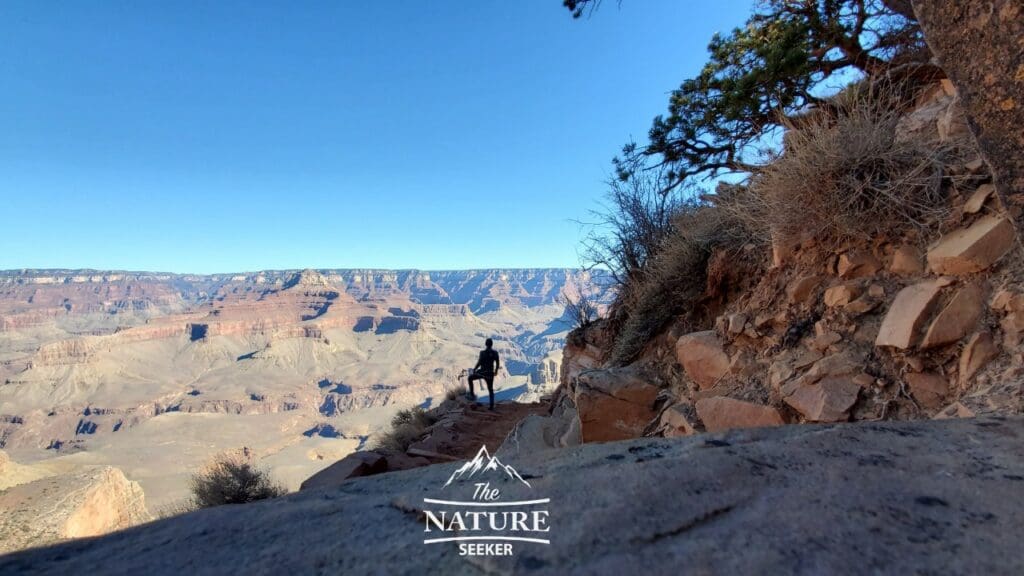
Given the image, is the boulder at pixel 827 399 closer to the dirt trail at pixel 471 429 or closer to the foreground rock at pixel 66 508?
the dirt trail at pixel 471 429

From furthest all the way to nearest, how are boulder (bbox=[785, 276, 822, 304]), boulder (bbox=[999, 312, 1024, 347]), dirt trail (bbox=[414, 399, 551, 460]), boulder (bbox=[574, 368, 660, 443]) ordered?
dirt trail (bbox=[414, 399, 551, 460])
boulder (bbox=[574, 368, 660, 443])
boulder (bbox=[785, 276, 822, 304])
boulder (bbox=[999, 312, 1024, 347])

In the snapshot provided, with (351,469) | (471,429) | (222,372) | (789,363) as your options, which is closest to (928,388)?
(789,363)

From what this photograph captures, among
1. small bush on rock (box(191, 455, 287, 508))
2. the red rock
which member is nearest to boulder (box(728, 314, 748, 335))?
the red rock

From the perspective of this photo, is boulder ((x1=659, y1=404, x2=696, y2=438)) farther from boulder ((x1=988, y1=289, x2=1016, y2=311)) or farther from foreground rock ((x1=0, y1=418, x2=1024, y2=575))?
foreground rock ((x1=0, y1=418, x2=1024, y2=575))

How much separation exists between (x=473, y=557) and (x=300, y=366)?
124 m

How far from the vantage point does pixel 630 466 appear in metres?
1.31

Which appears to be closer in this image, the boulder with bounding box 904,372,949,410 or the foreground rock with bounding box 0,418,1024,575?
the foreground rock with bounding box 0,418,1024,575

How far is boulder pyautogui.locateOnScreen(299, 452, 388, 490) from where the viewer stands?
3.91 meters

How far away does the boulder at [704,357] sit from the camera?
3.54m

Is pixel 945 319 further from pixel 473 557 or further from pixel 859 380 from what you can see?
pixel 473 557

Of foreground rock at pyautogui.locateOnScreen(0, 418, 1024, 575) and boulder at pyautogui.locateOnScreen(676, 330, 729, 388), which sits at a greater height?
foreground rock at pyautogui.locateOnScreen(0, 418, 1024, 575)

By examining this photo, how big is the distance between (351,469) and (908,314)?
4.37 m

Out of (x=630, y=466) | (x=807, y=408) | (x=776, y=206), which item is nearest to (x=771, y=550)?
(x=630, y=466)

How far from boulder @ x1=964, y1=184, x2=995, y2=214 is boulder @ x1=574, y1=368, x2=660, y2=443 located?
8.51ft
